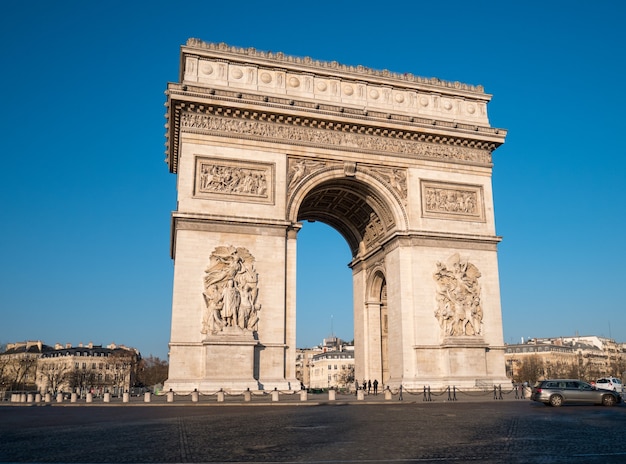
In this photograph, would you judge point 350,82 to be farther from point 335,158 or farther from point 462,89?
point 462,89

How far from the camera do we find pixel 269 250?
26219mm

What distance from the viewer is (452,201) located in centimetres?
2994

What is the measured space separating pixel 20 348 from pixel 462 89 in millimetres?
Result: 105305

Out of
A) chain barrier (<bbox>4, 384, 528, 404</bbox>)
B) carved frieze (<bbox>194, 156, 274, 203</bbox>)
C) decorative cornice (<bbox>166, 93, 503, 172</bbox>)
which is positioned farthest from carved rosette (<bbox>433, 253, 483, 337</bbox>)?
carved frieze (<bbox>194, 156, 274, 203</bbox>)

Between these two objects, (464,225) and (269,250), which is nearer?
(269,250)

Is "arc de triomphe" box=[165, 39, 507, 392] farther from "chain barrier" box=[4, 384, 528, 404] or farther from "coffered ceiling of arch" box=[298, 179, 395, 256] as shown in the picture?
"chain barrier" box=[4, 384, 528, 404]

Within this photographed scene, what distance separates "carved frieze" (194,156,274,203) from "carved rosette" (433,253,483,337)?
9.14 meters

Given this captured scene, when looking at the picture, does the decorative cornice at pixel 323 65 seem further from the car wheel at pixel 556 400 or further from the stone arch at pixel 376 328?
the car wheel at pixel 556 400

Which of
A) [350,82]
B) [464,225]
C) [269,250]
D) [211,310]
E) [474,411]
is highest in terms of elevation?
[350,82]

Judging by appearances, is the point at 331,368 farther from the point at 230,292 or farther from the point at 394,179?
the point at 230,292

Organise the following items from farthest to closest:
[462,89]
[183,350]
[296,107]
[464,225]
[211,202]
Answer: [462,89], [464,225], [296,107], [211,202], [183,350]

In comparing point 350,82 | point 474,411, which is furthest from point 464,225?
point 474,411

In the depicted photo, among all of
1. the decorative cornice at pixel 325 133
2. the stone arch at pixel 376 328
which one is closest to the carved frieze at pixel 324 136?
the decorative cornice at pixel 325 133

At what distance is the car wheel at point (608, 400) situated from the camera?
2088 cm
